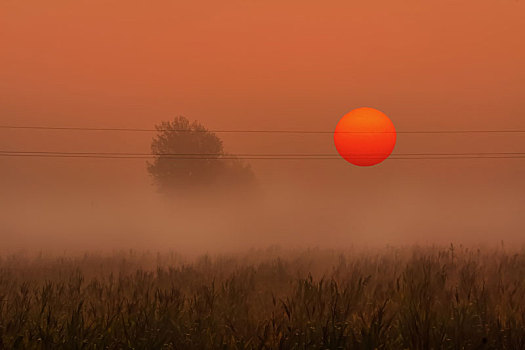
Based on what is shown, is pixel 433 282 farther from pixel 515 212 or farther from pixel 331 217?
pixel 331 217

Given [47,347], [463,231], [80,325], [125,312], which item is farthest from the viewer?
[463,231]

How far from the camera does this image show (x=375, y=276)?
786 cm

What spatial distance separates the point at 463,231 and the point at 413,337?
1440 inches

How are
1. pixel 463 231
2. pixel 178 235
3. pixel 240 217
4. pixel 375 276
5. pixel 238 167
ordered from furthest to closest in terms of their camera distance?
pixel 240 217 < pixel 238 167 < pixel 178 235 < pixel 463 231 < pixel 375 276

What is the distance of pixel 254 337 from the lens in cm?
421

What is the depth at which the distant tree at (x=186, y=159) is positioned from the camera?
38.8 metres

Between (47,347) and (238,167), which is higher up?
(238,167)

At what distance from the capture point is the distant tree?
3884 centimetres

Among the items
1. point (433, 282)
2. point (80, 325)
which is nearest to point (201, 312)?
point (80, 325)

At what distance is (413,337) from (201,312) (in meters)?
2.11

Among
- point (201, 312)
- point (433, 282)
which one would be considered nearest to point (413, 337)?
point (201, 312)

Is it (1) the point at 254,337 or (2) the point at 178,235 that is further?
(2) the point at 178,235

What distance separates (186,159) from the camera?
38875mm

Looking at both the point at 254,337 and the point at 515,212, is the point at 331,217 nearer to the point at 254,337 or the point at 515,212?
the point at 515,212
